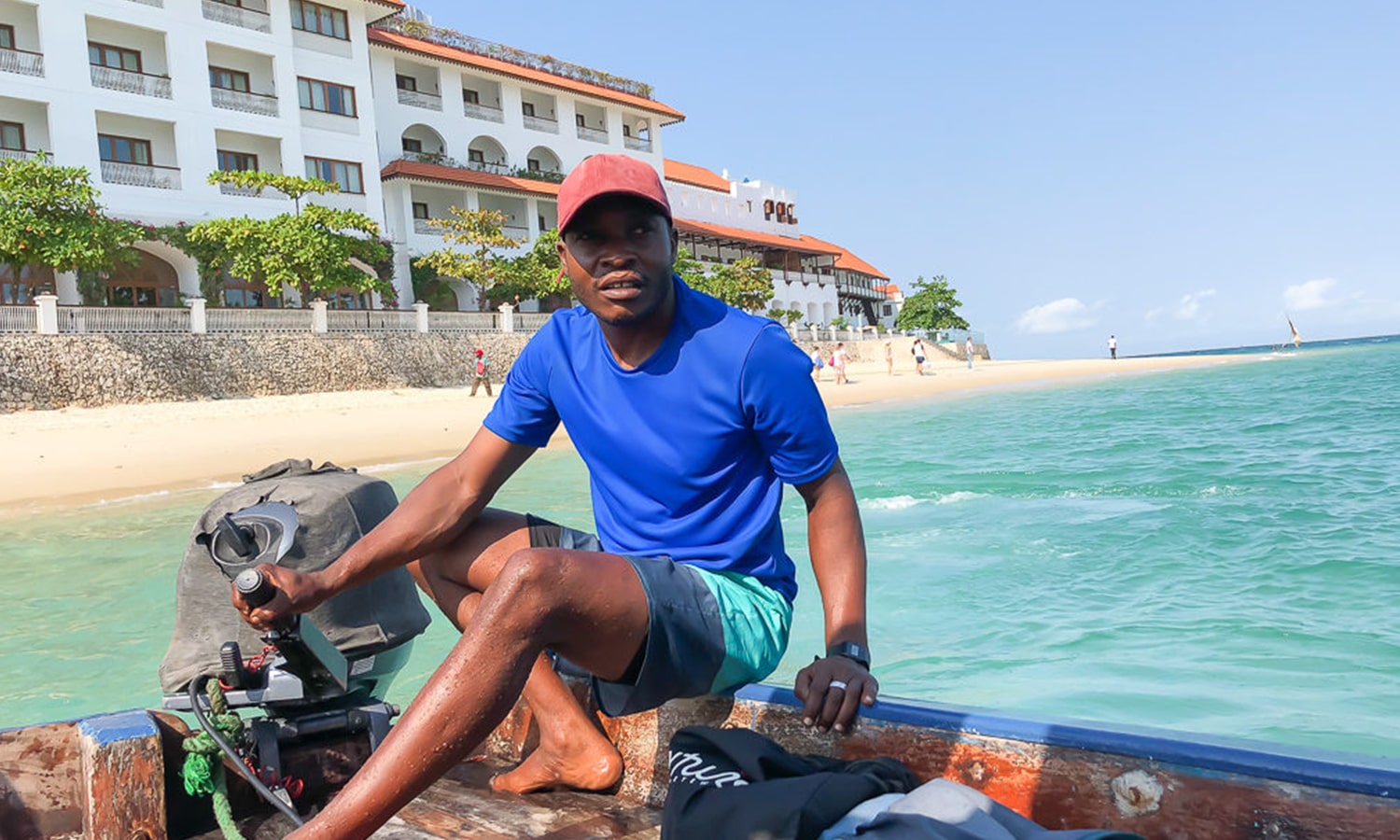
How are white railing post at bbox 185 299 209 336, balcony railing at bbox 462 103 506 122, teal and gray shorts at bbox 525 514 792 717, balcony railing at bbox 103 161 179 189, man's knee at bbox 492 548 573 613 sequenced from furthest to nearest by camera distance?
balcony railing at bbox 462 103 506 122 → balcony railing at bbox 103 161 179 189 → white railing post at bbox 185 299 209 336 → teal and gray shorts at bbox 525 514 792 717 → man's knee at bbox 492 548 573 613

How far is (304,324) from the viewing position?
83.0 feet

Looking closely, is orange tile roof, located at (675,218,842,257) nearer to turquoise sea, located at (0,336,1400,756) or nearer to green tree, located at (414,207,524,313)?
green tree, located at (414,207,524,313)

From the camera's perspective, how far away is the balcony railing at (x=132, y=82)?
2542 centimetres

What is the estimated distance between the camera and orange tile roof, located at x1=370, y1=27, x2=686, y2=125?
34.9 metres

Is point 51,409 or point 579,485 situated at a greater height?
point 51,409

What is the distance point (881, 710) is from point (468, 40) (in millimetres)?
40041

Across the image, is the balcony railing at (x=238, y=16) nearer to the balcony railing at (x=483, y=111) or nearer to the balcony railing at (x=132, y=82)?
the balcony railing at (x=132, y=82)

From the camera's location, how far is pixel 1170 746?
1.83 meters

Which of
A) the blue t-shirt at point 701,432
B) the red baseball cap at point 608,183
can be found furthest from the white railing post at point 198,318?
the red baseball cap at point 608,183

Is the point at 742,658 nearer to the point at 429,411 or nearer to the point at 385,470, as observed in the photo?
the point at 385,470

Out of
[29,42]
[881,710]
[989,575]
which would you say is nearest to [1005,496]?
[989,575]

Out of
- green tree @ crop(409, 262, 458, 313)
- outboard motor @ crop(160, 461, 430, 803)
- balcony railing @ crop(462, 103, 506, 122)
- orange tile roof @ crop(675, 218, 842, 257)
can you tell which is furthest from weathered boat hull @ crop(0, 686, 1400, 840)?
orange tile roof @ crop(675, 218, 842, 257)

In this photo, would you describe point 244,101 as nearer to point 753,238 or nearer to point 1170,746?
point 753,238

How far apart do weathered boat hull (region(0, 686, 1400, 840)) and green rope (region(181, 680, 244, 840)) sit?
0.23ft
